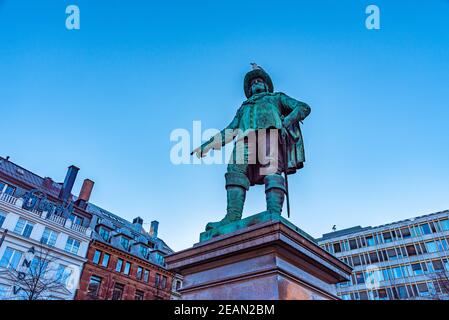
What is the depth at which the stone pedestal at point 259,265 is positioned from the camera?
10.3 ft

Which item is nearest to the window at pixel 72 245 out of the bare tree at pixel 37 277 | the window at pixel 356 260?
the bare tree at pixel 37 277

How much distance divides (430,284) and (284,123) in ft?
130

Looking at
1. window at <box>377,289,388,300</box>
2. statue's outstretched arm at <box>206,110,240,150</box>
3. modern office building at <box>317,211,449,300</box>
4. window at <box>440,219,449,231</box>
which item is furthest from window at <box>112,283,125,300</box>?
window at <box>440,219,449,231</box>

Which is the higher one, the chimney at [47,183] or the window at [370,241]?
the chimney at [47,183]

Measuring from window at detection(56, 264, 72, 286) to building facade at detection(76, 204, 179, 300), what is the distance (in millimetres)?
1533

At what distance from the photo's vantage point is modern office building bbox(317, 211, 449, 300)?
115 ft

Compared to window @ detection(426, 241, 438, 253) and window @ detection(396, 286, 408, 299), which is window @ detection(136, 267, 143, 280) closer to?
window @ detection(396, 286, 408, 299)

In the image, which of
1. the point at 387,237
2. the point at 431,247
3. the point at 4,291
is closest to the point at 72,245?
the point at 4,291

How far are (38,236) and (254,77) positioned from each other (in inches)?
1182

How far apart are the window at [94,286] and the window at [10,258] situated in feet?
23.9

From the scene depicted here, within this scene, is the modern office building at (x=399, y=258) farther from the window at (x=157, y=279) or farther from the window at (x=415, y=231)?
the window at (x=157, y=279)
